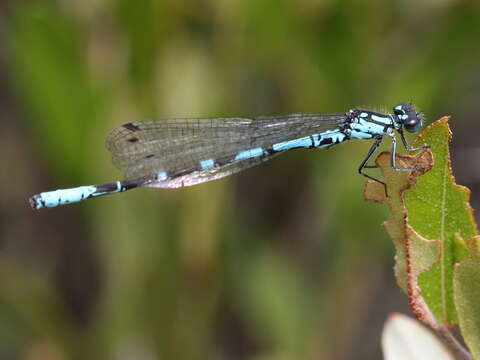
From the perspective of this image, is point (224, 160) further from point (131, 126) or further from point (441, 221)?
point (441, 221)

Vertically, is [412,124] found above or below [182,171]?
below

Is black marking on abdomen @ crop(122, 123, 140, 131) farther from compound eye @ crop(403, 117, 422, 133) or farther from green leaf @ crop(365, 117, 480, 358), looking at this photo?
green leaf @ crop(365, 117, 480, 358)

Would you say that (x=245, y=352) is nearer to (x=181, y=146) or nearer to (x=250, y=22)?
(x=181, y=146)

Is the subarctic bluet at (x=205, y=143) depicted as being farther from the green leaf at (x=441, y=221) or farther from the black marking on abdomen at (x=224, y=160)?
the green leaf at (x=441, y=221)

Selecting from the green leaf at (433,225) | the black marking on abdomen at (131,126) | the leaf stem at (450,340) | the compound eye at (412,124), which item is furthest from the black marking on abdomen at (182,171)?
the leaf stem at (450,340)

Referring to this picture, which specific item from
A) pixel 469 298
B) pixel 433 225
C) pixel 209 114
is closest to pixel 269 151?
pixel 209 114

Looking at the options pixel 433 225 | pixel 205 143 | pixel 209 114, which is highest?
pixel 209 114

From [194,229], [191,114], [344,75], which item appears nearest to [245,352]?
[194,229]
